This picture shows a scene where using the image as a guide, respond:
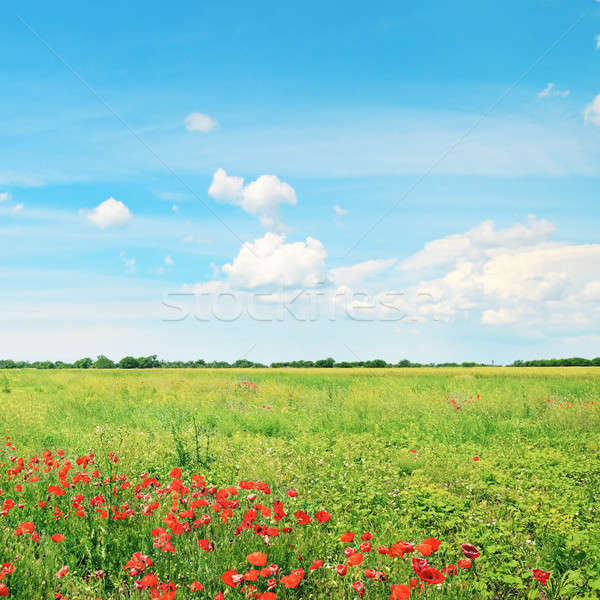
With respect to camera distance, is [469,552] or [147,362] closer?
[469,552]

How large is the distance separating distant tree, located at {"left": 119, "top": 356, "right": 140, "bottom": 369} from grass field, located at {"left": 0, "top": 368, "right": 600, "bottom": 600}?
6342 cm

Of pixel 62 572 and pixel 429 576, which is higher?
pixel 429 576

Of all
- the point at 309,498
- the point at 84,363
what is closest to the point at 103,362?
the point at 84,363

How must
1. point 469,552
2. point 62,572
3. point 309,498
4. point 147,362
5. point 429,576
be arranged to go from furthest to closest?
point 147,362, point 309,498, point 62,572, point 469,552, point 429,576

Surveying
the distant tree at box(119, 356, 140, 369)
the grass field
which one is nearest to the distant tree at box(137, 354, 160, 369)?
the distant tree at box(119, 356, 140, 369)

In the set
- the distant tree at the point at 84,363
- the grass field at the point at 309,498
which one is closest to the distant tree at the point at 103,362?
the distant tree at the point at 84,363

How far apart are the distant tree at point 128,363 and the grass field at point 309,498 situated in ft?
208

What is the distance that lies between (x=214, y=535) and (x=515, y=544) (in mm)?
3163

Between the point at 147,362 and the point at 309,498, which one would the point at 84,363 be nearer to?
the point at 147,362

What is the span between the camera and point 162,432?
1020 centimetres

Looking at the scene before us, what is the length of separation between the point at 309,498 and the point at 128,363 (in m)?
73.4

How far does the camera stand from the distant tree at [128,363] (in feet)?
242

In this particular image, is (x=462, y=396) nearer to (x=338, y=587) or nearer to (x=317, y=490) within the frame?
(x=317, y=490)

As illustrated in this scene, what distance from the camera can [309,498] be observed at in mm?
6105
